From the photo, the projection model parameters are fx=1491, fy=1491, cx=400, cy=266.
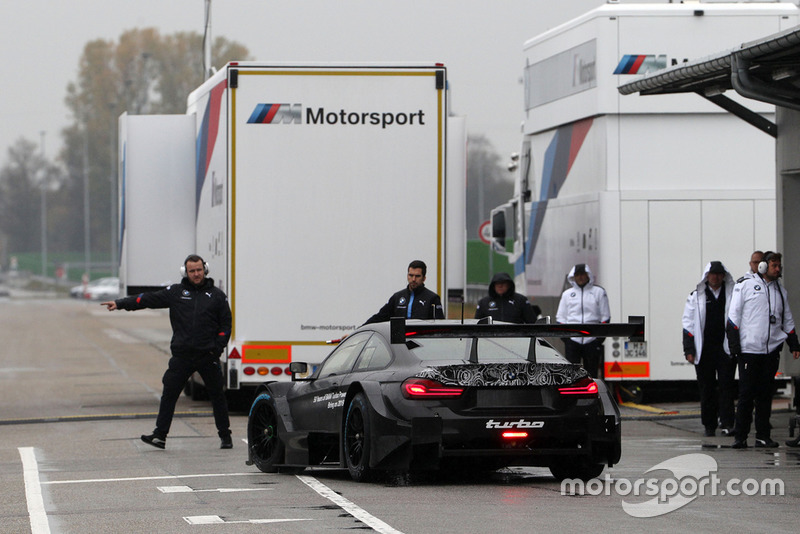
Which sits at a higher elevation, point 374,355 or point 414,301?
point 414,301

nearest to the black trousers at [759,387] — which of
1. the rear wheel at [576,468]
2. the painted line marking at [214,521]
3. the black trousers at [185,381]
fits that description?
the rear wheel at [576,468]

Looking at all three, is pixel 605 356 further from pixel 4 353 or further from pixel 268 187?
pixel 4 353

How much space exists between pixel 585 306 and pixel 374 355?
5997 millimetres

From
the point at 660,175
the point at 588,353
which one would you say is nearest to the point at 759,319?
the point at 588,353

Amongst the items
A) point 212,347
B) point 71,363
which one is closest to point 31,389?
point 71,363

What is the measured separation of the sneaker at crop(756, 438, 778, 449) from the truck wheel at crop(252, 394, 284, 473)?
14.8ft

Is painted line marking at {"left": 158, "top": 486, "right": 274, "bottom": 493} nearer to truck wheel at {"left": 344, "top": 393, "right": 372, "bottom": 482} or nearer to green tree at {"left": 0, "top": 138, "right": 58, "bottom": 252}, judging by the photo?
truck wheel at {"left": 344, "top": 393, "right": 372, "bottom": 482}

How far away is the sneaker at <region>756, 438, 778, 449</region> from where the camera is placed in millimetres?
13297

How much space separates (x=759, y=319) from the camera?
1330 cm

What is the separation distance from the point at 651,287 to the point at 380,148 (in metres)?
3.51

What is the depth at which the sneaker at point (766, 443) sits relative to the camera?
13297 millimetres

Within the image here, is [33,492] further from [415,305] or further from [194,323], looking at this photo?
[415,305]

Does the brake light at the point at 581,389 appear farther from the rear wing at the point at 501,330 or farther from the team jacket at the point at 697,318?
the team jacket at the point at 697,318

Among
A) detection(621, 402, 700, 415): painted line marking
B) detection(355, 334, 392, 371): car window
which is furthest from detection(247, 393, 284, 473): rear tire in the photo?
detection(621, 402, 700, 415): painted line marking
